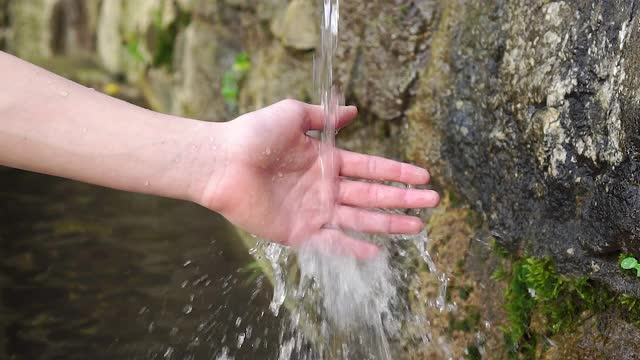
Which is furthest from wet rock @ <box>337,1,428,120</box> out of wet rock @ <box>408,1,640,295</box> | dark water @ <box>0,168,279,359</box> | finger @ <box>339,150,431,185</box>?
dark water @ <box>0,168,279,359</box>

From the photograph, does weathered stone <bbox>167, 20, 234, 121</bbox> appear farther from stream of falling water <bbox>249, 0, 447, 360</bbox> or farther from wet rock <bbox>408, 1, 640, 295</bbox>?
wet rock <bbox>408, 1, 640, 295</bbox>

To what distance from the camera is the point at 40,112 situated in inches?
81.4

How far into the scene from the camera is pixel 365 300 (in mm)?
2650

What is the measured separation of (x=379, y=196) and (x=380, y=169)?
0.08 meters

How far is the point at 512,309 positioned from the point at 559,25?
850 mm

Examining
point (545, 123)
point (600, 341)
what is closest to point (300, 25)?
point (545, 123)

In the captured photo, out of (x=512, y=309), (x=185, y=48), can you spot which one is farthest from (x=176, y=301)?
(x=185, y=48)

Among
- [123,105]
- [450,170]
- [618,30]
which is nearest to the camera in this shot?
[618,30]

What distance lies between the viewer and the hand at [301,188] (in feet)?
7.25

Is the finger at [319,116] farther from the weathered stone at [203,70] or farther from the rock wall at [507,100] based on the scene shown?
the weathered stone at [203,70]

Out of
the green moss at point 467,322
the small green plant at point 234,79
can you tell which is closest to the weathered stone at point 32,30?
the small green plant at point 234,79

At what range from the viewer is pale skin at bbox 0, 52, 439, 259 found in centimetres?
208

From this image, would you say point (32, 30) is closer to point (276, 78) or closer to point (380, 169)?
point (276, 78)

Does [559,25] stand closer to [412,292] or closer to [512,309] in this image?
[512,309]
